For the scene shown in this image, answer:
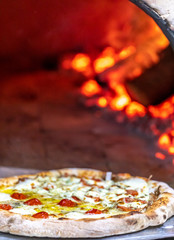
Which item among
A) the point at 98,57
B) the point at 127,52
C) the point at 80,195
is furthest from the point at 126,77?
the point at 80,195

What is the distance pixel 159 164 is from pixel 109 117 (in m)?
2.52

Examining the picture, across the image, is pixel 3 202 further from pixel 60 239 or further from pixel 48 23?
pixel 48 23

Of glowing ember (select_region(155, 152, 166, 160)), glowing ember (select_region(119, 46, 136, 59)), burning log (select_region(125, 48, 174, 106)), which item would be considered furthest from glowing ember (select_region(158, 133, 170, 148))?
glowing ember (select_region(119, 46, 136, 59))

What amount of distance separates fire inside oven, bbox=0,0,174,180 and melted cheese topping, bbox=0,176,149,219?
2878 millimetres

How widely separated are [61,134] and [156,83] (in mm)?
1671

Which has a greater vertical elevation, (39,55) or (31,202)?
(39,55)

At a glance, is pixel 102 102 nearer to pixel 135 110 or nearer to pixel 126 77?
pixel 126 77

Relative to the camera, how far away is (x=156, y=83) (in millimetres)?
7043

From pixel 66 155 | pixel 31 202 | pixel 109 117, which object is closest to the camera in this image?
pixel 31 202

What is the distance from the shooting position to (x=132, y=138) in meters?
6.54

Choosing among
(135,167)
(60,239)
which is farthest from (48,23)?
(60,239)

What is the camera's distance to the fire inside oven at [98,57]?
6996 mm

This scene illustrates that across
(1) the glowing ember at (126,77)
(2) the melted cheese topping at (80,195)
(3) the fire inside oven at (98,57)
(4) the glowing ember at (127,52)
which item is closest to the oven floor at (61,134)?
(3) the fire inside oven at (98,57)

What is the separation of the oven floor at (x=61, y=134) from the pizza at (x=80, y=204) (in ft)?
3.17
